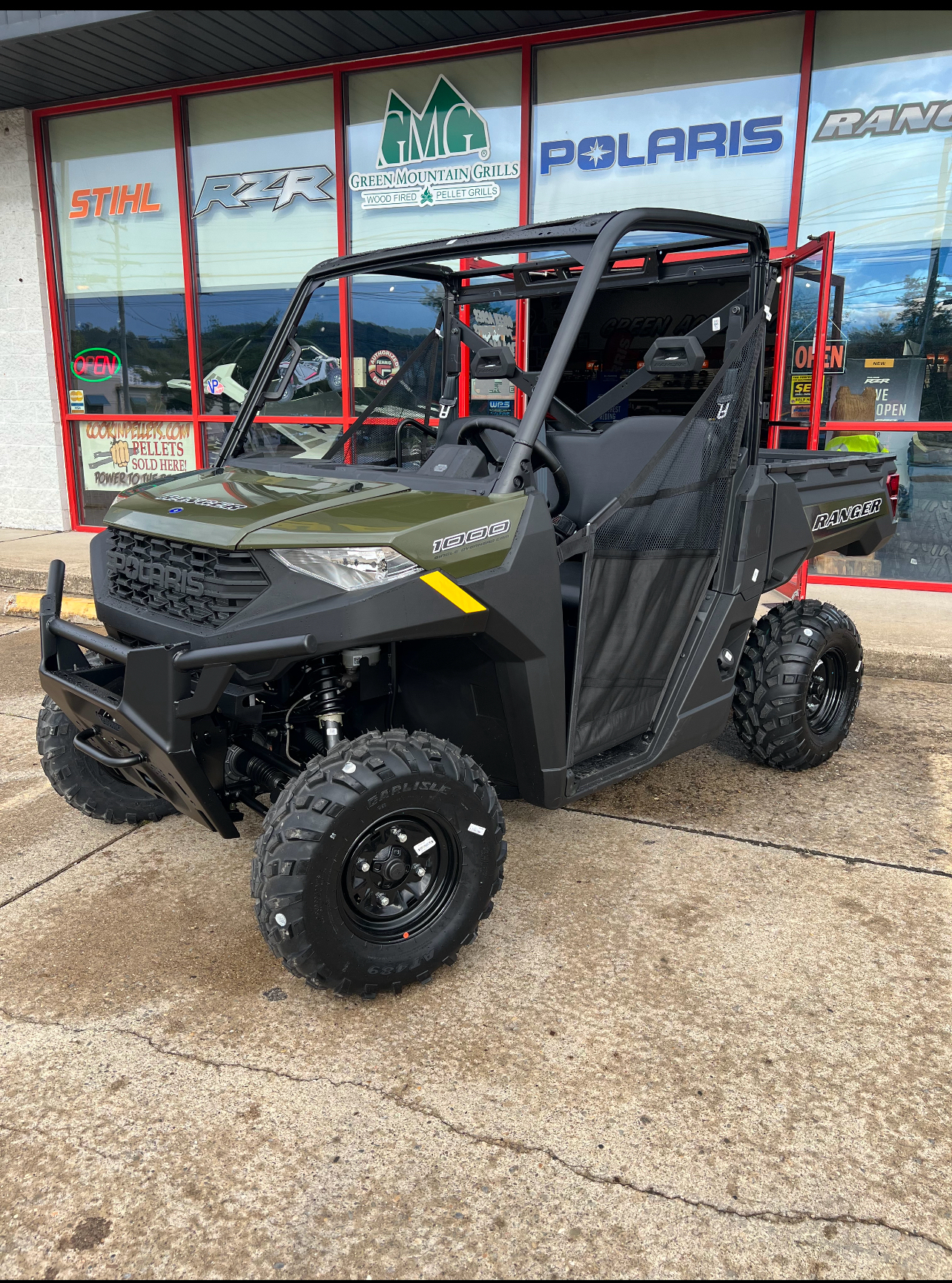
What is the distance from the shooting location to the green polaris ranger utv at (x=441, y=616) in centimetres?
249

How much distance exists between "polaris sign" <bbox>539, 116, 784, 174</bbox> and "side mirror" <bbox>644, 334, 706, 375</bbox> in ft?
16.7

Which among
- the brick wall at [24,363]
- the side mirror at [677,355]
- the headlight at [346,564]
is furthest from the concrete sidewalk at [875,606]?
the headlight at [346,564]

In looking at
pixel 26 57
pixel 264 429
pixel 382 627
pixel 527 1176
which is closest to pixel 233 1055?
pixel 527 1176

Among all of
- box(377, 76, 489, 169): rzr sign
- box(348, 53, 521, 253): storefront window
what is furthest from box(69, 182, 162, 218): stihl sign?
box(377, 76, 489, 169): rzr sign

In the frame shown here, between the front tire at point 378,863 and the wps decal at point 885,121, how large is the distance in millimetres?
6211

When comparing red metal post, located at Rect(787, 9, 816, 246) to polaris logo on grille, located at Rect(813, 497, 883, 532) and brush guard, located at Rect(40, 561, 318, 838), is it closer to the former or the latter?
polaris logo on grille, located at Rect(813, 497, 883, 532)

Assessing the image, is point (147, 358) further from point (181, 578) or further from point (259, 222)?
point (181, 578)

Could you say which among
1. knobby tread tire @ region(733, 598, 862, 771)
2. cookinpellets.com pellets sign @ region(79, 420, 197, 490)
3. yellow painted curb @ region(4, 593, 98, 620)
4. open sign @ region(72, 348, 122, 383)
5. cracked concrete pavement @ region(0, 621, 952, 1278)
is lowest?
cracked concrete pavement @ region(0, 621, 952, 1278)

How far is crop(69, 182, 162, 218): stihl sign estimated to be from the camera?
364 inches

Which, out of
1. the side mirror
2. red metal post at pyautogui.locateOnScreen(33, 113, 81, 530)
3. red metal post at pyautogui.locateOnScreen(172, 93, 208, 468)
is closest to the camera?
the side mirror

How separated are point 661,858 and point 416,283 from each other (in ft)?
18.3

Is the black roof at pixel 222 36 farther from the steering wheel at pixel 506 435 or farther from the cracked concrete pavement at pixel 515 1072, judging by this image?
the cracked concrete pavement at pixel 515 1072

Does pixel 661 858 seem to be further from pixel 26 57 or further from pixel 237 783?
pixel 26 57

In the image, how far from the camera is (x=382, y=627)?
2498mm
